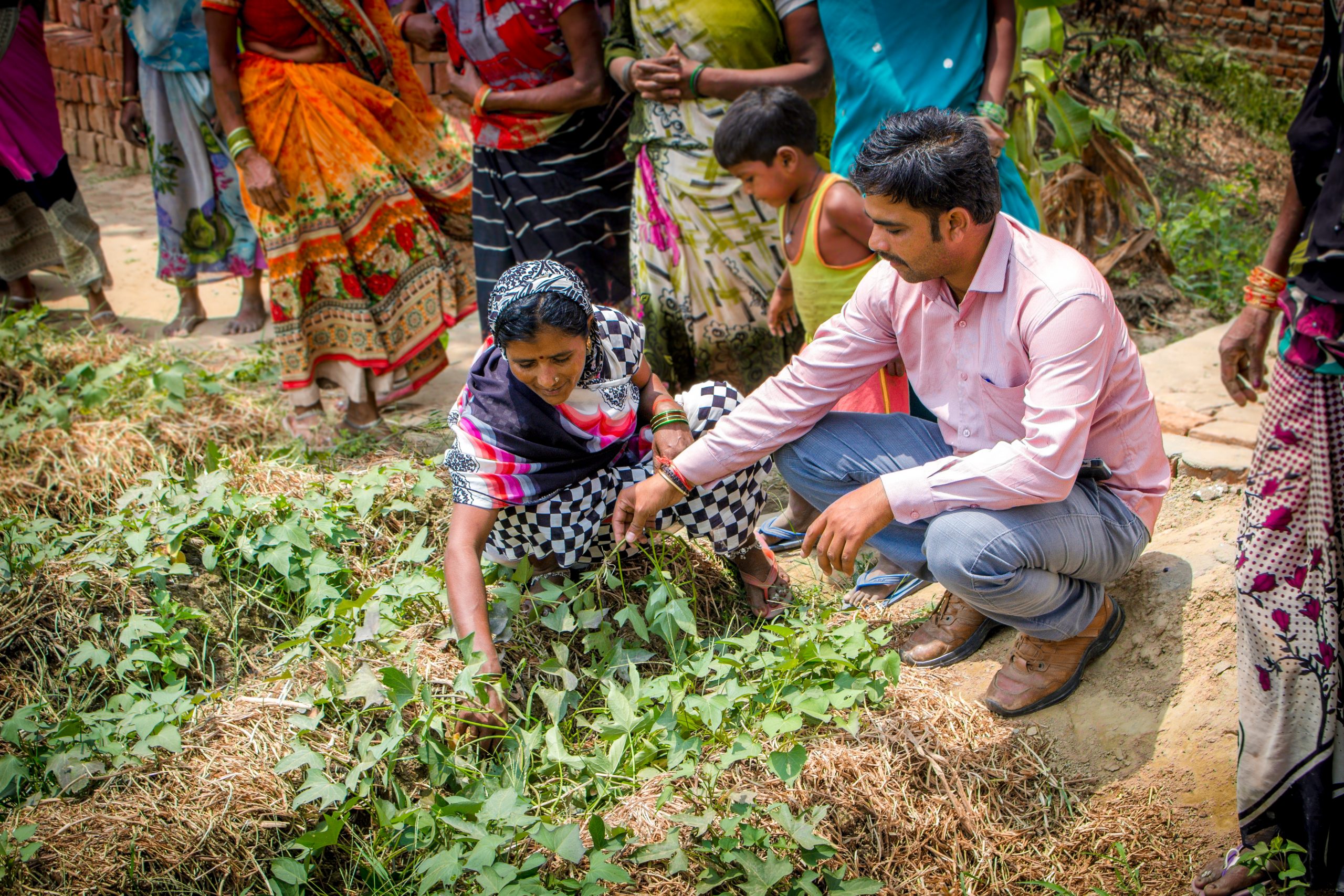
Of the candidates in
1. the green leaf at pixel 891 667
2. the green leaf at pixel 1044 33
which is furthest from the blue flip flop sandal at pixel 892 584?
the green leaf at pixel 1044 33

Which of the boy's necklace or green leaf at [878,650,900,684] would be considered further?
the boy's necklace

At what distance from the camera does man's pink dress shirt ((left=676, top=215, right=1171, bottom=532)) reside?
77.4 inches

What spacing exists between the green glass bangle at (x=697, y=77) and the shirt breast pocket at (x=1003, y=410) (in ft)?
5.38

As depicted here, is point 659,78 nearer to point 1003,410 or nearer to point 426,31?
point 426,31

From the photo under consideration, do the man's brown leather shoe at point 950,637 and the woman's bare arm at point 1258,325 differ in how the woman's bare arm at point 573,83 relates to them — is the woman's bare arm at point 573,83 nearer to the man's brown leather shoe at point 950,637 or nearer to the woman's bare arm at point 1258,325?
the man's brown leather shoe at point 950,637

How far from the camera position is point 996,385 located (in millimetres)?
2146

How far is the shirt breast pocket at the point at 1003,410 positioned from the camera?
2137 millimetres

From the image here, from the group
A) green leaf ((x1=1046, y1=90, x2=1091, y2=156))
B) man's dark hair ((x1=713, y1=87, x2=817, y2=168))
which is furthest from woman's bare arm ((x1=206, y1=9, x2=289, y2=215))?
green leaf ((x1=1046, y1=90, x2=1091, y2=156))

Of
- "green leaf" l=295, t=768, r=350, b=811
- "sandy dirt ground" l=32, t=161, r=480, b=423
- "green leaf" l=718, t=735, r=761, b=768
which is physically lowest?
"sandy dirt ground" l=32, t=161, r=480, b=423

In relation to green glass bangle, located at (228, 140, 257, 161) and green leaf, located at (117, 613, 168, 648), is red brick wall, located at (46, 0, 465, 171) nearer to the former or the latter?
green glass bangle, located at (228, 140, 257, 161)

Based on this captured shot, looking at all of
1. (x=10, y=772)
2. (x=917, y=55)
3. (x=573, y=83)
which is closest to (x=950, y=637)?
(x=917, y=55)

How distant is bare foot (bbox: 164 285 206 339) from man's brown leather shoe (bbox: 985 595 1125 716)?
4384mm

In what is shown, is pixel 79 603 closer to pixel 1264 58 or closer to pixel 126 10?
pixel 126 10

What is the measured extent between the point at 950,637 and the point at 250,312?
13.2 ft
